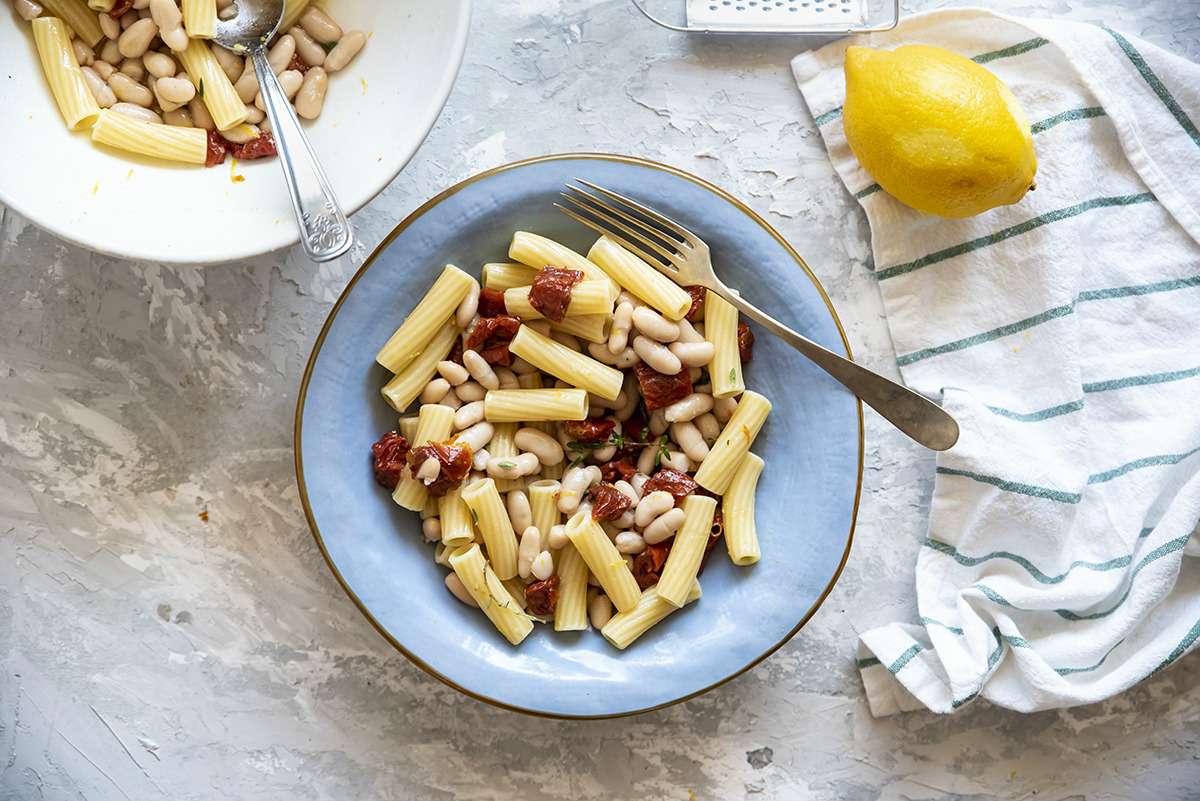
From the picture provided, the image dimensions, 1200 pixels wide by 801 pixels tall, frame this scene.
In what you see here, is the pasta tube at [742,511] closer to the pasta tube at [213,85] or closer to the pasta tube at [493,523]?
the pasta tube at [493,523]

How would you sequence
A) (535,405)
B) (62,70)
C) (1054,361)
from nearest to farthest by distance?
(62,70)
(535,405)
(1054,361)

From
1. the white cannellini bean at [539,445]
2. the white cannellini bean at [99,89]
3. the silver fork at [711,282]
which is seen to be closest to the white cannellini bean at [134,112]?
the white cannellini bean at [99,89]

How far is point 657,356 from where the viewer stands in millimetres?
1346

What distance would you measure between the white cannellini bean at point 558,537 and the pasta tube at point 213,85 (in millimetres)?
818

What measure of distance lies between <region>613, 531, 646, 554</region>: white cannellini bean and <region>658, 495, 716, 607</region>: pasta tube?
0.05 m

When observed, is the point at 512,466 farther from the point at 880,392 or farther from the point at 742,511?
the point at 880,392

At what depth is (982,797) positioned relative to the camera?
1576 millimetres

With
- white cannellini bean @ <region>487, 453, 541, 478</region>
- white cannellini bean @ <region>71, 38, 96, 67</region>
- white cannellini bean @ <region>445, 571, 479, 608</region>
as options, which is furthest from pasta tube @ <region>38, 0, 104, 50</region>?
white cannellini bean @ <region>445, 571, 479, 608</region>

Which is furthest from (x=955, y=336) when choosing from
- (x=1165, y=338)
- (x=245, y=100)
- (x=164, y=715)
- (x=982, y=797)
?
(x=164, y=715)

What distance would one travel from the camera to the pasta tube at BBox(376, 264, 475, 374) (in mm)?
1342

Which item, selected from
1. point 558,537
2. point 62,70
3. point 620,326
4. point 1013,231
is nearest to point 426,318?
point 620,326

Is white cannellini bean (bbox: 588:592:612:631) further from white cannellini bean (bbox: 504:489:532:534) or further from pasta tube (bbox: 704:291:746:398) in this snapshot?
pasta tube (bbox: 704:291:746:398)

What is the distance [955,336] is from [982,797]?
0.87 metres

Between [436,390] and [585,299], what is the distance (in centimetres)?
29
